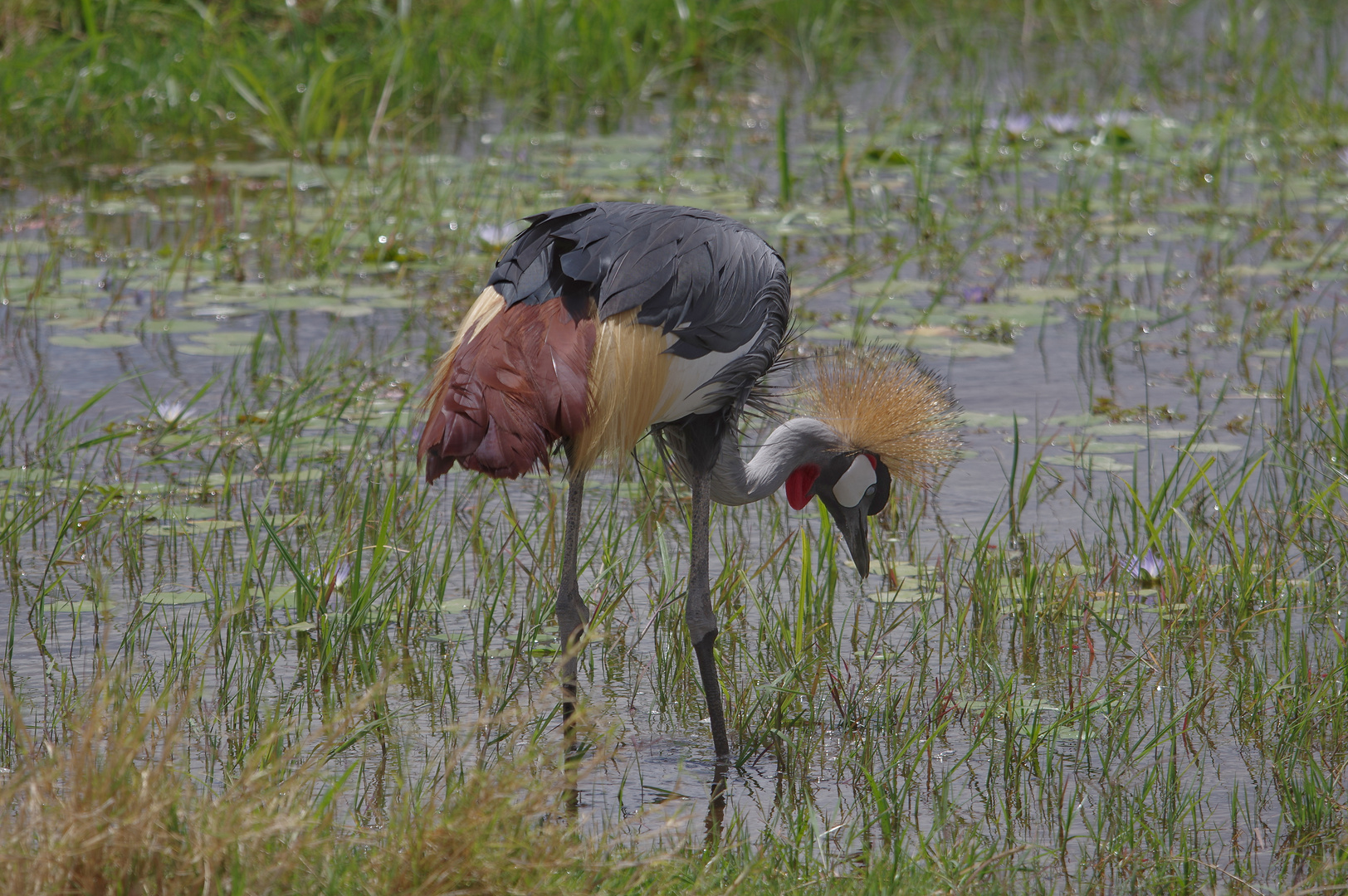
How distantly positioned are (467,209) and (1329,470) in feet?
13.0

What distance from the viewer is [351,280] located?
651 centimetres

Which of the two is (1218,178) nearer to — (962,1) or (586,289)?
(962,1)

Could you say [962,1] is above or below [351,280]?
above

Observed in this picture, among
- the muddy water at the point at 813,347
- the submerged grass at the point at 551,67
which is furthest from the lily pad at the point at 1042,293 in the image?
the submerged grass at the point at 551,67

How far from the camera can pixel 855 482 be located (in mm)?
3957

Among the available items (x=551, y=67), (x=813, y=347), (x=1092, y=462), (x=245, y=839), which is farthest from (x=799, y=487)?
(x=551, y=67)

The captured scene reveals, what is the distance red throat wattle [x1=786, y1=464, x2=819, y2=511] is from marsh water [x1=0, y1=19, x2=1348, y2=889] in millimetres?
151

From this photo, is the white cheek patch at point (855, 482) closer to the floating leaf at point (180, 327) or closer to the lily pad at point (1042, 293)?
the lily pad at point (1042, 293)

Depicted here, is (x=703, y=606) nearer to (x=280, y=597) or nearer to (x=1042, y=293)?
(x=280, y=597)

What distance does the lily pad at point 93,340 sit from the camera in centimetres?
562

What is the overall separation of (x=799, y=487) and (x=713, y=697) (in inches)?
27.5

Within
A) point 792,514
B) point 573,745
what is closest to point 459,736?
point 573,745

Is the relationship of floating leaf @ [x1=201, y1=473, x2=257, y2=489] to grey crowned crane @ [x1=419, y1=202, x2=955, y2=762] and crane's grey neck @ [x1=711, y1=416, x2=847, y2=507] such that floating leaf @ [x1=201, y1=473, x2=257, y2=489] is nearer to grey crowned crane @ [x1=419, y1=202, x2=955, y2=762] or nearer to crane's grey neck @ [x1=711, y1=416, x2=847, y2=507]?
grey crowned crane @ [x1=419, y1=202, x2=955, y2=762]

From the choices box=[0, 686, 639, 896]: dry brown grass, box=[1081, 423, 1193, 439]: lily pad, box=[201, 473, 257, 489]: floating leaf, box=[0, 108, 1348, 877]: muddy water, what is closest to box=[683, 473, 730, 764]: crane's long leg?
box=[0, 108, 1348, 877]: muddy water
